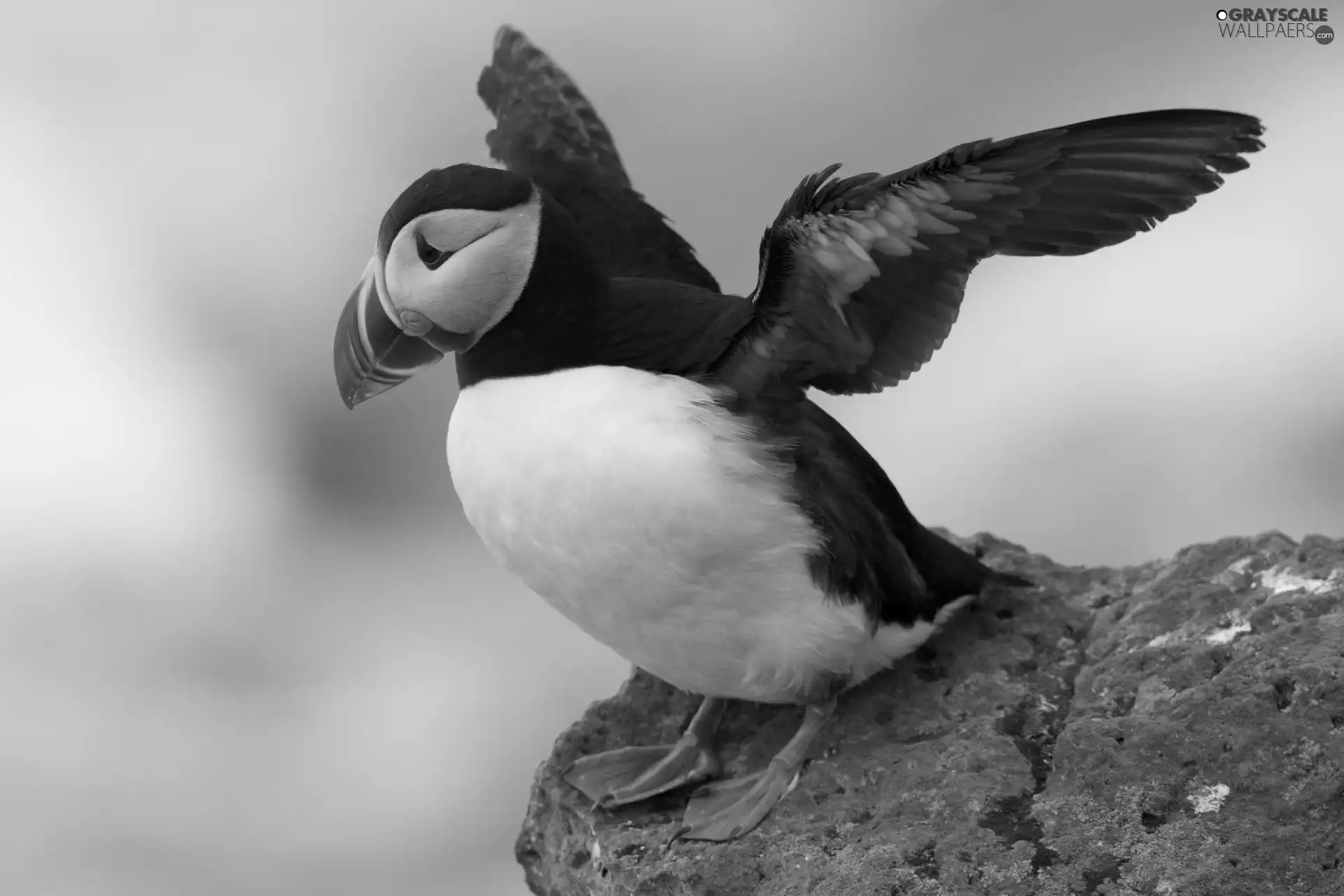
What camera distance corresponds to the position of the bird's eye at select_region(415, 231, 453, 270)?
3.00m

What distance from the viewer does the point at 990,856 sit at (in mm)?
2932

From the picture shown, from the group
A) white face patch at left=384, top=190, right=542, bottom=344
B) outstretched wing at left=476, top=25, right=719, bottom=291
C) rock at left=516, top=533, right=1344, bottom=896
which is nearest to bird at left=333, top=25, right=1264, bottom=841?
white face patch at left=384, top=190, right=542, bottom=344

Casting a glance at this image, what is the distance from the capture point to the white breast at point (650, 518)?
2973 millimetres

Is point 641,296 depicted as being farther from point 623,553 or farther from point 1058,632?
point 1058,632

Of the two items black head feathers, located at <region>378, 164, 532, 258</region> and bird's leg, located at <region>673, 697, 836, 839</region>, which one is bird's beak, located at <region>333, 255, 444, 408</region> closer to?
black head feathers, located at <region>378, 164, 532, 258</region>

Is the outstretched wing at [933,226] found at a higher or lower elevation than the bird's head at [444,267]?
lower

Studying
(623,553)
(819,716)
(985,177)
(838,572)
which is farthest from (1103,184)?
(819,716)

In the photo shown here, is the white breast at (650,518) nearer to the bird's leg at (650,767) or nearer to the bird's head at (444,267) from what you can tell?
the bird's head at (444,267)

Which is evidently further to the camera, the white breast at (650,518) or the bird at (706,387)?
the white breast at (650,518)

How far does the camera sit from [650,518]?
2.97m

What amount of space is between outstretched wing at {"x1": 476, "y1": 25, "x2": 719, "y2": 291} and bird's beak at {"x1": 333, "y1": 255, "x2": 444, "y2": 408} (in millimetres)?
739

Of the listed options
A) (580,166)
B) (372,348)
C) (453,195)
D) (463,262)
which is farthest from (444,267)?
(580,166)

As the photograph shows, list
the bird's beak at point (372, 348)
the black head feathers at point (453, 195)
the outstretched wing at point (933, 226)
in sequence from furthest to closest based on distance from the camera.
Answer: the bird's beak at point (372, 348) → the black head feathers at point (453, 195) → the outstretched wing at point (933, 226)

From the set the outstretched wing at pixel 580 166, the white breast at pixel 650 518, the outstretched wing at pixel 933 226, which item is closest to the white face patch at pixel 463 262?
the white breast at pixel 650 518
